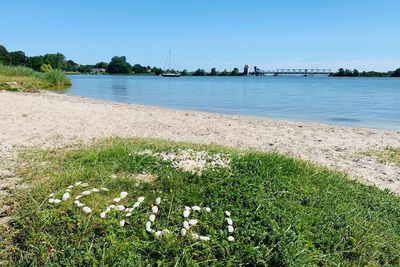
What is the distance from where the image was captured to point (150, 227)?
3.47 m

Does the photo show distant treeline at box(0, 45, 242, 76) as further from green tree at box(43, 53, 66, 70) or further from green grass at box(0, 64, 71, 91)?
green grass at box(0, 64, 71, 91)

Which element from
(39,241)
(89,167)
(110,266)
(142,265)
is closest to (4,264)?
(39,241)

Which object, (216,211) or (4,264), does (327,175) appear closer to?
(216,211)

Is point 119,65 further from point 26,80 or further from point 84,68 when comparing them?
point 26,80

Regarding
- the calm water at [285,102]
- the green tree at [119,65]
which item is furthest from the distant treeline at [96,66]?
the calm water at [285,102]

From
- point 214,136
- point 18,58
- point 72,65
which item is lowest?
point 214,136

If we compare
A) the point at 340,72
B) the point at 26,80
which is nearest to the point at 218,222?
the point at 26,80

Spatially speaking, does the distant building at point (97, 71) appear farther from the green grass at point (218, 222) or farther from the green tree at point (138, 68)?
the green grass at point (218, 222)

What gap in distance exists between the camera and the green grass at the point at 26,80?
29855mm

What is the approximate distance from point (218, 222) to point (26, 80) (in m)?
36.2

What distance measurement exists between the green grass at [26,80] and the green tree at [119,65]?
410 feet

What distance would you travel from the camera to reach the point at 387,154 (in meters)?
9.06

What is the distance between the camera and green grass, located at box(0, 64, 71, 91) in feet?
97.9

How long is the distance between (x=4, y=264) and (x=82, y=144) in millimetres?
4687
